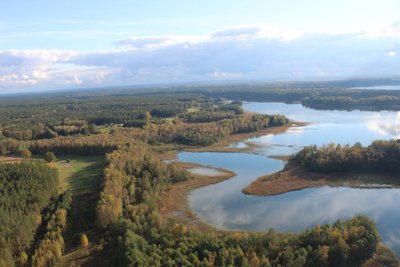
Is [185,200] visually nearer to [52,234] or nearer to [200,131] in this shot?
[52,234]

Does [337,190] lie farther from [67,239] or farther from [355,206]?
[67,239]

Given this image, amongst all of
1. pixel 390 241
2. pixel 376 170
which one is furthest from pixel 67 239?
pixel 376 170

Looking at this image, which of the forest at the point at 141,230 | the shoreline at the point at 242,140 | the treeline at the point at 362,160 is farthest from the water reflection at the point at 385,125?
the forest at the point at 141,230

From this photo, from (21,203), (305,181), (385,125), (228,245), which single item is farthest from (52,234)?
(385,125)

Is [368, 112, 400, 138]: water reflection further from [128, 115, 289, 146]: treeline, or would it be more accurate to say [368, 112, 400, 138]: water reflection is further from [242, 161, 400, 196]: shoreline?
[242, 161, 400, 196]: shoreline

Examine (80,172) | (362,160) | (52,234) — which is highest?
(362,160)

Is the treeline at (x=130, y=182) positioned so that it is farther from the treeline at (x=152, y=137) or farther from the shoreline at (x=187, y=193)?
the treeline at (x=152, y=137)
